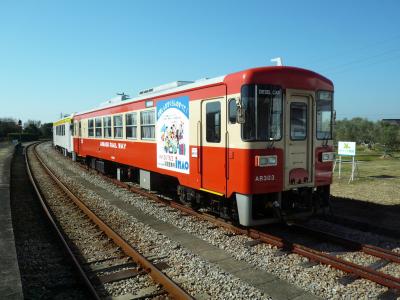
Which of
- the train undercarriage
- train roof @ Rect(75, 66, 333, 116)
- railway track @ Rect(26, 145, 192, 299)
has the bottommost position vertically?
railway track @ Rect(26, 145, 192, 299)

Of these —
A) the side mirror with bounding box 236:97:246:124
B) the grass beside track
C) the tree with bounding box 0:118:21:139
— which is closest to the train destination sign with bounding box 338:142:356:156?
the grass beside track

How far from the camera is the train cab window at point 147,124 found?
1134cm

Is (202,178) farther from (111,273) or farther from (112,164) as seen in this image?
(112,164)

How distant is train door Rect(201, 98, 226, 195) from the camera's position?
7.88 meters

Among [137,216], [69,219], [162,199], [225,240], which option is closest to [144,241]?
[225,240]

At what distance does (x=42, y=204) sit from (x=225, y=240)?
6.57 m

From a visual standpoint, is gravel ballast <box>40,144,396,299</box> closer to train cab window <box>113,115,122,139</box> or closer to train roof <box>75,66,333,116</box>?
train roof <box>75,66,333,116</box>

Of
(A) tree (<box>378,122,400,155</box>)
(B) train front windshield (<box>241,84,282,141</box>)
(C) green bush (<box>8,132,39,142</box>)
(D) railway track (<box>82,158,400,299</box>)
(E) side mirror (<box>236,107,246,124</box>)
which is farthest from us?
(C) green bush (<box>8,132,39,142</box>)

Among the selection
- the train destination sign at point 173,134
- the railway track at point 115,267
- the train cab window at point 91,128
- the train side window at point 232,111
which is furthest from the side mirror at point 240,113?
the train cab window at point 91,128

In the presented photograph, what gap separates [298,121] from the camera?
7.97 m

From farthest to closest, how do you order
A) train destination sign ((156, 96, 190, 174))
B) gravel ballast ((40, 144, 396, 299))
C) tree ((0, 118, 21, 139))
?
tree ((0, 118, 21, 139)) → train destination sign ((156, 96, 190, 174)) → gravel ballast ((40, 144, 396, 299))

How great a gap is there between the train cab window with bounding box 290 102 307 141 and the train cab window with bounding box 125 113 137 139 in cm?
631

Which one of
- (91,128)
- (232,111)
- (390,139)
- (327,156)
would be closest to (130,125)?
(232,111)

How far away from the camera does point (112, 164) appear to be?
17.5 m
